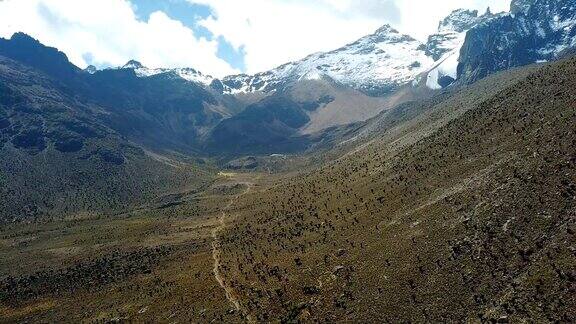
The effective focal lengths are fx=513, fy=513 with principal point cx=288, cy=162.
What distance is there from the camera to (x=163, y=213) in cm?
18812

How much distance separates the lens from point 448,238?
71.0 meters

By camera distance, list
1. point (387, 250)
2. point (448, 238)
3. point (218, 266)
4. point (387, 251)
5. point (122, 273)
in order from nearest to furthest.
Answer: point (448, 238) → point (387, 251) → point (387, 250) → point (218, 266) → point (122, 273)

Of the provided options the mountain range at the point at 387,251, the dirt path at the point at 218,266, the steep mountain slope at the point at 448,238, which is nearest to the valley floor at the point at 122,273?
the dirt path at the point at 218,266

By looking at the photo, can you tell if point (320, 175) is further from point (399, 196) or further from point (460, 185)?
point (460, 185)

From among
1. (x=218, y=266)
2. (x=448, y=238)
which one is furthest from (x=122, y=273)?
(x=448, y=238)

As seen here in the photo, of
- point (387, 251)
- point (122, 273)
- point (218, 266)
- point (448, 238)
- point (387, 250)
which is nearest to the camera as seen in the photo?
point (448, 238)

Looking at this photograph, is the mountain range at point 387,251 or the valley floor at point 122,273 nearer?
the mountain range at point 387,251

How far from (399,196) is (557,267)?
44.9 metres

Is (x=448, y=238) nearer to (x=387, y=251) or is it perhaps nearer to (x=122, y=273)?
(x=387, y=251)

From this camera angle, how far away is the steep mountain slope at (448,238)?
189 feet

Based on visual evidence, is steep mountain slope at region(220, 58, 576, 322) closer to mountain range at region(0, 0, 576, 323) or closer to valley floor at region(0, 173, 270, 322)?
mountain range at region(0, 0, 576, 323)

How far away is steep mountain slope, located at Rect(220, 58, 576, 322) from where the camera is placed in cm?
5756

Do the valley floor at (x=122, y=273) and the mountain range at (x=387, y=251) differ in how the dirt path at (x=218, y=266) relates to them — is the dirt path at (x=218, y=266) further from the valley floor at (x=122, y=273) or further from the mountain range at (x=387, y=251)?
the mountain range at (x=387, y=251)

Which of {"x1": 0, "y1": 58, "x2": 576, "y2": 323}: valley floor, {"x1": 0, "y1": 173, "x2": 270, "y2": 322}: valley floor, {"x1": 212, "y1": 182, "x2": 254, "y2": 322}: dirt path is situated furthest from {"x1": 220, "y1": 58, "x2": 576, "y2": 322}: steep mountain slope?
{"x1": 0, "y1": 173, "x2": 270, "y2": 322}: valley floor
